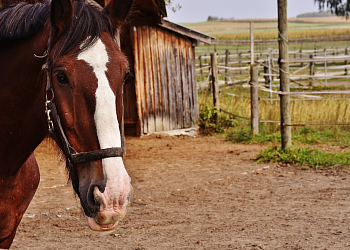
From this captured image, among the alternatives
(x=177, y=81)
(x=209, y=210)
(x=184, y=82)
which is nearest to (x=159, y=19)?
(x=177, y=81)

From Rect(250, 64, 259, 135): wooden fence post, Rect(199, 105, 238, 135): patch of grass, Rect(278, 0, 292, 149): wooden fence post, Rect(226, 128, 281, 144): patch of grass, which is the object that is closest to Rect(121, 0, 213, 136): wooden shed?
Rect(199, 105, 238, 135): patch of grass

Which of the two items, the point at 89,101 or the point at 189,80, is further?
the point at 189,80

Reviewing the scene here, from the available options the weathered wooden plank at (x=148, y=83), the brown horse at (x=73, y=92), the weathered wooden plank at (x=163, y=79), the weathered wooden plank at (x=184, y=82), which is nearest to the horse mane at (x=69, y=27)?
the brown horse at (x=73, y=92)

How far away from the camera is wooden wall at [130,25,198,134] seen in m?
9.09

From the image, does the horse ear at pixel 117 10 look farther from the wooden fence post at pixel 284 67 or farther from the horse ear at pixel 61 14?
the wooden fence post at pixel 284 67

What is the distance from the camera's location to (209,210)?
4191 mm

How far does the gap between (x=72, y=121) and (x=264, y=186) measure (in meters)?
3.98

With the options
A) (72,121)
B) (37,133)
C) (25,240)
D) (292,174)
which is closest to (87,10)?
(72,121)

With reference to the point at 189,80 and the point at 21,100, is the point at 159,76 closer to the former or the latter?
the point at 189,80

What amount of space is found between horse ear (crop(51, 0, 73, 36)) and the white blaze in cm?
21

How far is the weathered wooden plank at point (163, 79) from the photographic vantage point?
923cm

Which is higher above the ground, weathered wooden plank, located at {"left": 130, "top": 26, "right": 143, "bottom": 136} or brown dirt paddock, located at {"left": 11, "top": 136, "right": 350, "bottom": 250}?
weathered wooden plank, located at {"left": 130, "top": 26, "right": 143, "bottom": 136}

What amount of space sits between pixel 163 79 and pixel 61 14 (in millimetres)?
7679

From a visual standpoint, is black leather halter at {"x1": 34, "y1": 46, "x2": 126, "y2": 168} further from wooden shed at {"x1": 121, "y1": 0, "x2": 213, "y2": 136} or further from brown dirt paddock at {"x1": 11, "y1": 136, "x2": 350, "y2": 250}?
wooden shed at {"x1": 121, "y1": 0, "x2": 213, "y2": 136}
